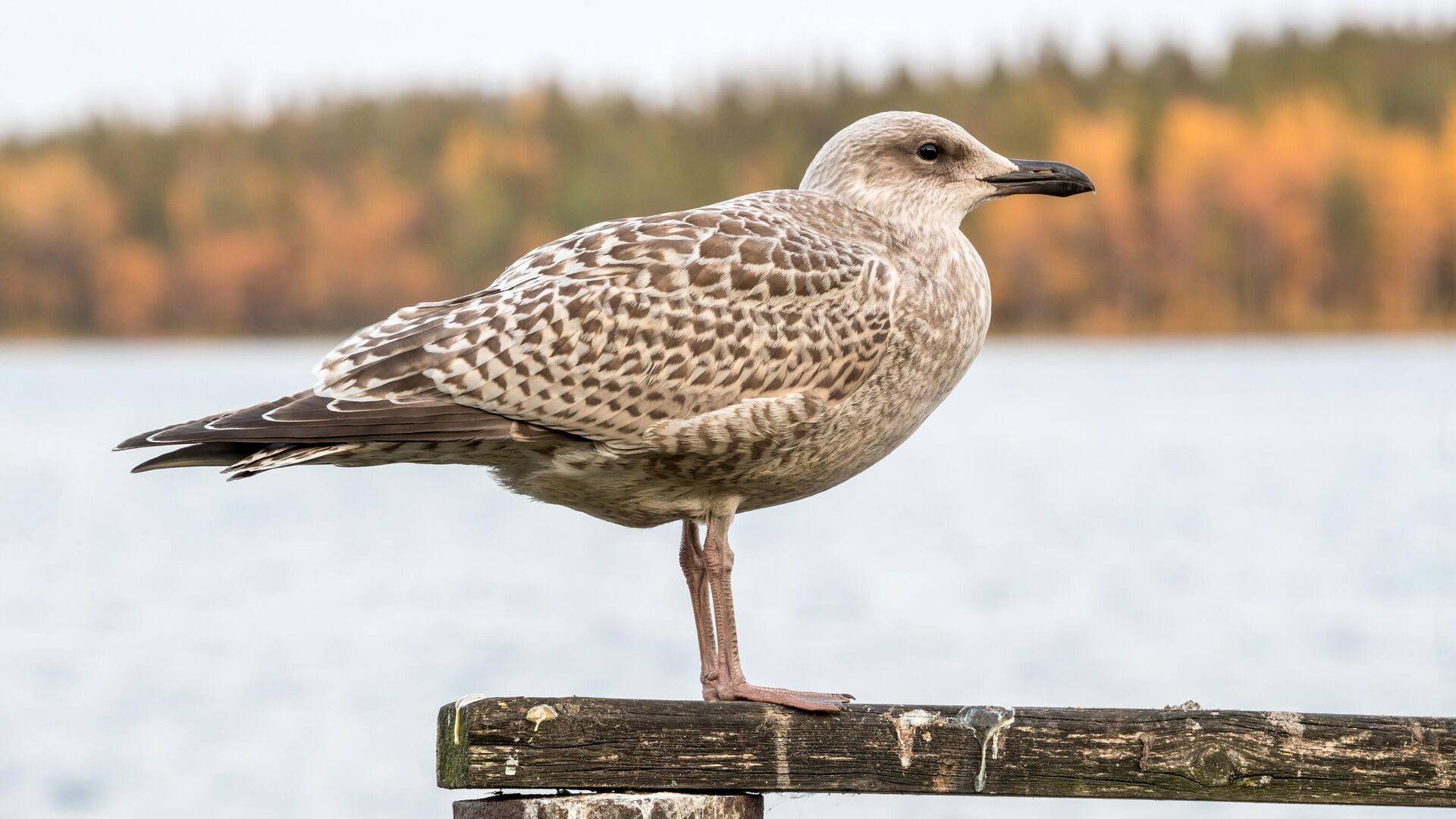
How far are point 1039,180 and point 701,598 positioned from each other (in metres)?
1.87

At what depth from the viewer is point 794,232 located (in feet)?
17.7

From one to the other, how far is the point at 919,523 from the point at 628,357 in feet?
102

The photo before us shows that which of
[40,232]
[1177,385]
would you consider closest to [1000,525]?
[1177,385]

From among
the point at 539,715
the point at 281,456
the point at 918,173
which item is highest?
the point at 918,173

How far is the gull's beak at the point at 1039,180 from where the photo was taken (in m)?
5.95

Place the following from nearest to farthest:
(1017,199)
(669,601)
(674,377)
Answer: (674,377), (669,601), (1017,199)

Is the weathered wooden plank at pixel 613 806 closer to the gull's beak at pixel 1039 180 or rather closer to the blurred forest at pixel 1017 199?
the gull's beak at pixel 1039 180

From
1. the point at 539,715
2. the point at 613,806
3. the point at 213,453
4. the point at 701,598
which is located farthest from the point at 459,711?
the point at 701,598

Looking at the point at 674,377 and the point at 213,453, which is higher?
the point at 674,377

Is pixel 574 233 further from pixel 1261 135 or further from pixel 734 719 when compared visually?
pixel 1261 135

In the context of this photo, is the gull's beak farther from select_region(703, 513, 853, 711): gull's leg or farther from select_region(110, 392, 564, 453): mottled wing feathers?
select_region(110, 392, 564, 453): mottled wing feathers

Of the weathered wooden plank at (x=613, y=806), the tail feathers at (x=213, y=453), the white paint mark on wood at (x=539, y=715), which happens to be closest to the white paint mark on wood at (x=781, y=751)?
the weathered wooden plank at (x=613, y=806)

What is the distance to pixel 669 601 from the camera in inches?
1027

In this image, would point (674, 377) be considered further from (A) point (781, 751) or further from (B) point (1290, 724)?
(B) point (1290, 724)
